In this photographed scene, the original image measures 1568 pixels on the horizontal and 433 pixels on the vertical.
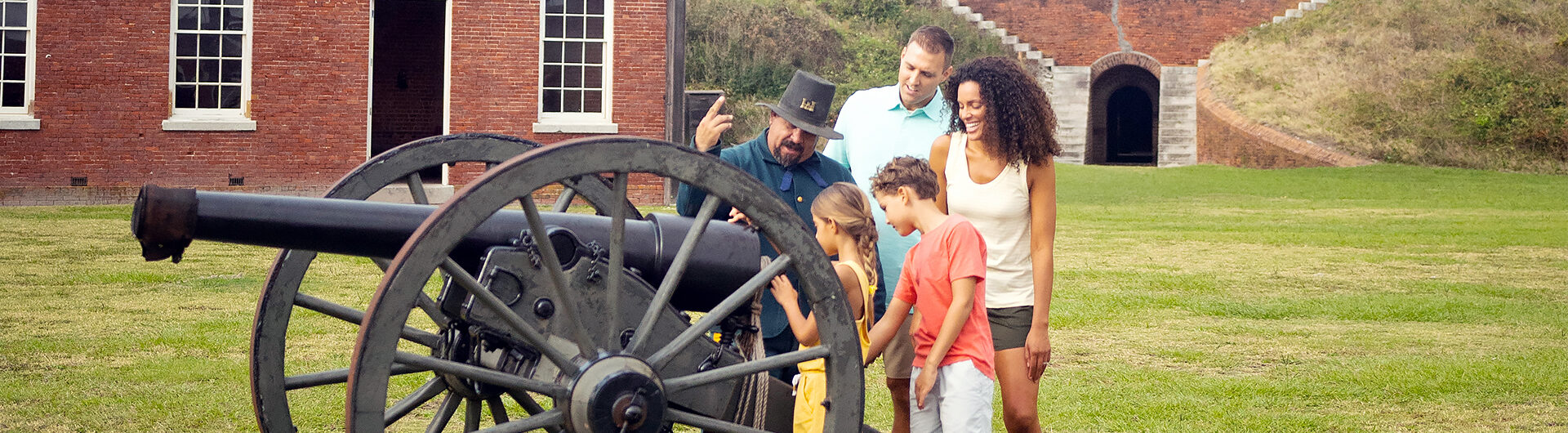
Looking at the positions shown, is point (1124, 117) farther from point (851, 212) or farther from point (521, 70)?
point (851, 212)

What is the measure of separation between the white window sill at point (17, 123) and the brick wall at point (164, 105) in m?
0.07

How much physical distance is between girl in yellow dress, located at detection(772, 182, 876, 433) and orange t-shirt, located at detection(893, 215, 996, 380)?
13cm

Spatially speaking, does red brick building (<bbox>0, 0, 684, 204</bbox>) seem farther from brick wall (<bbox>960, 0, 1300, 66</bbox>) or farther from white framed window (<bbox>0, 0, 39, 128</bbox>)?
brick wall (<bbox>960, 0, 1300, 66</bbox>)

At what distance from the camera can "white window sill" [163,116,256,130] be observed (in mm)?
16062

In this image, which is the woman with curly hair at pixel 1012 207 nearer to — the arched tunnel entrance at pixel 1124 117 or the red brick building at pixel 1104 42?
the red brick building at pixel 1104 42

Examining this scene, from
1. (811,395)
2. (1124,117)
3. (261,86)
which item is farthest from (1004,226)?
(1124,117)

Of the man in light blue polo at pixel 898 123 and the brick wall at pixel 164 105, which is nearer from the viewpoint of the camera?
the man in light blue polo at pixel 898 123

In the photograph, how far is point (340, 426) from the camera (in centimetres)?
489

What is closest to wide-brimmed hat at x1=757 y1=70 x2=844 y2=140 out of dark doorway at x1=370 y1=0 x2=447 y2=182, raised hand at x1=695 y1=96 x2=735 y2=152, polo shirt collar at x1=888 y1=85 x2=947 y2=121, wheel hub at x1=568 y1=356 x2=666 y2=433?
raised hand at x1=695 y1=96 x2=735 y2=152

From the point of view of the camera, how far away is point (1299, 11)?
33.0 m

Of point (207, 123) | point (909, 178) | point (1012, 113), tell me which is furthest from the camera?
point (207, 123)

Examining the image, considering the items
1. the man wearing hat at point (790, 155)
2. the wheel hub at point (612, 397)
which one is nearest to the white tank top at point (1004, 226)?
the man wearing hat at point (790, 155)

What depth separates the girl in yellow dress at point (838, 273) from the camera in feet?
11.3

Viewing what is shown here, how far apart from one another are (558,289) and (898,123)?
1.72 m
